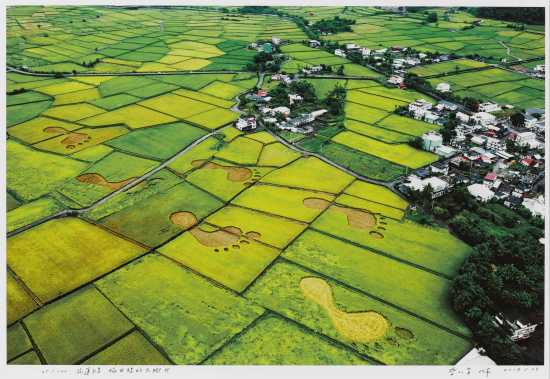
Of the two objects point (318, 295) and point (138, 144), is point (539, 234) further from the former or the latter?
point (138, 144)

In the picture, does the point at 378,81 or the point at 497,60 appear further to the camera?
the point at 497,60

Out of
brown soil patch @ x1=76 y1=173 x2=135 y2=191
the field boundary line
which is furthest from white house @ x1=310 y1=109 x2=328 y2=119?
the field boundary line

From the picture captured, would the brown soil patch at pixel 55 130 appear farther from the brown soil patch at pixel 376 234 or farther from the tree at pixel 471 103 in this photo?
the tree at pixel 471 103

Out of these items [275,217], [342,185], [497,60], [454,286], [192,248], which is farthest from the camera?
[497,60]

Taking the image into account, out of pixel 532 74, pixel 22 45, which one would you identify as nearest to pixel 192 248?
pixel 532 74

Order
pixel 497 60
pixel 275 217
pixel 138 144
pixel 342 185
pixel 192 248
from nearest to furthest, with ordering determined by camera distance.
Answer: pixel 192 248 → pixel 275 217 → pixel 342 185 → pixel 138 144 → pixel 497 60

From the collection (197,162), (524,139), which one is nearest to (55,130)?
(197,162)

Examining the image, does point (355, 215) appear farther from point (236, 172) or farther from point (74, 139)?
point (74, 139)
